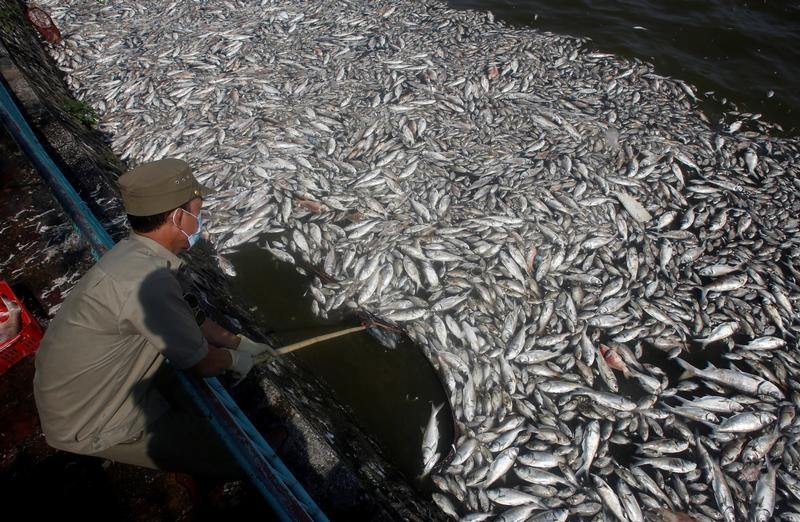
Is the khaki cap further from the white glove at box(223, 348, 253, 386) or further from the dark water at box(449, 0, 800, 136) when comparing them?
the dark water at box(449, 0, 800, 136)

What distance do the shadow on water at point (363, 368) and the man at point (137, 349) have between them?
1580mm

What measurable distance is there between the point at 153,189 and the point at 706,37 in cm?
1339

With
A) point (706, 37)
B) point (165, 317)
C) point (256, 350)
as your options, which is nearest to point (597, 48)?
point (706, 37)

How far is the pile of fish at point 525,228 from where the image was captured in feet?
12.7

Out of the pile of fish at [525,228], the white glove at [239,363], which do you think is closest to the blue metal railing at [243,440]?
the white glove at [239,363]

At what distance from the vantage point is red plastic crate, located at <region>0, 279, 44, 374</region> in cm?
335

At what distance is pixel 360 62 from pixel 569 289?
6.27 metres

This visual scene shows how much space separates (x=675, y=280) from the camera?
5.27 metres

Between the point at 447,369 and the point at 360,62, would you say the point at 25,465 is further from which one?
the point at 360,62

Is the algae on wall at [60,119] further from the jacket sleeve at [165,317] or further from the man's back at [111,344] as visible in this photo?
the jacket sleeve at [165,317]

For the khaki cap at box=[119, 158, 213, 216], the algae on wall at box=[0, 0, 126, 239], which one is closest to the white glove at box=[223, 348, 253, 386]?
the khaki cap at box=[119, 158, 213, 216]

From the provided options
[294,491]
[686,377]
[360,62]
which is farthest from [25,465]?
[360,62]

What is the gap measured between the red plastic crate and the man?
3.79 feet

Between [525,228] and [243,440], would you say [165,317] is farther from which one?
[525,228]
